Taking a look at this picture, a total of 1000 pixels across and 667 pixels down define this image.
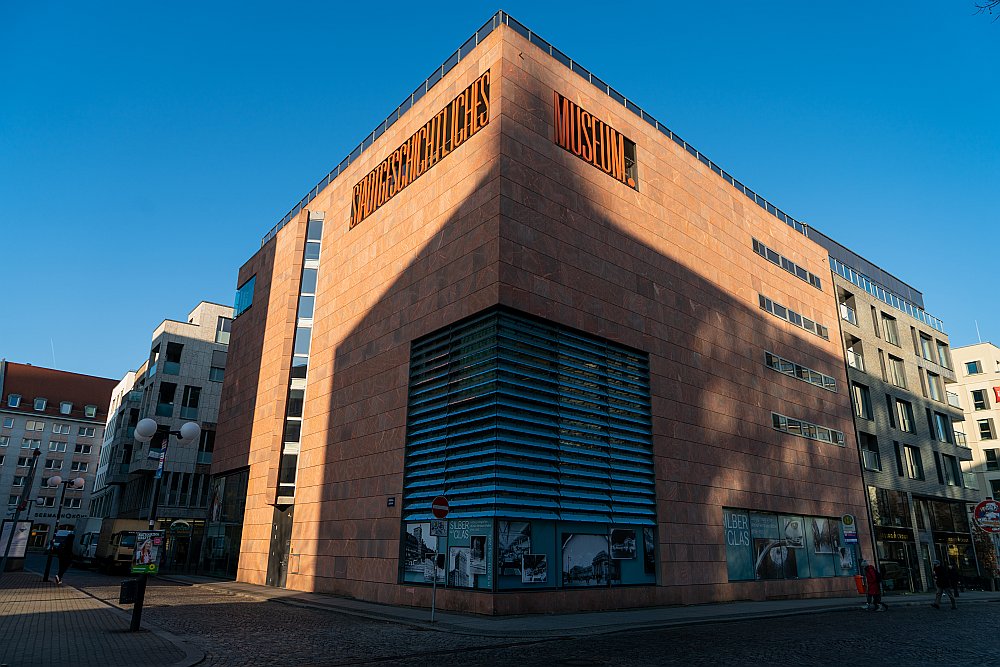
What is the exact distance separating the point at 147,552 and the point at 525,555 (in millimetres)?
9638

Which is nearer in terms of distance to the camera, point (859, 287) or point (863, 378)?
point (863, 378)

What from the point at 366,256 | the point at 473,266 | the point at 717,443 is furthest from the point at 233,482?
the point at 717,443

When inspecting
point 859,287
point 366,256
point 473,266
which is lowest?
point 473,266

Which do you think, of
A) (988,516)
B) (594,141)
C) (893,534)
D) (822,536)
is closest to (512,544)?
→ (988,516)

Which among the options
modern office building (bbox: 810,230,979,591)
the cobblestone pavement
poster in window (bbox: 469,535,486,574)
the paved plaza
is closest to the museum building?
poster in window (bbox: 469,535,486,574)

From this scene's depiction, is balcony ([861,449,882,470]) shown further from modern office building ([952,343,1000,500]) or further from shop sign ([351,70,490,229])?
modern office building ([952,343,1000,500])

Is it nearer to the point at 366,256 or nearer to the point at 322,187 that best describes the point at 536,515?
the point at 366,256

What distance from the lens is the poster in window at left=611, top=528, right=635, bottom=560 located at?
70.4 feet

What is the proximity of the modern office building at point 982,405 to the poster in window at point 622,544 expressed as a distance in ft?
211

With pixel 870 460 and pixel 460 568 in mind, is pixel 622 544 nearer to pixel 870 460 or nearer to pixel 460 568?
pixel 460 568

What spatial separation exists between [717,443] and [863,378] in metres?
19.4

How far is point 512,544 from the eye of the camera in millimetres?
18562

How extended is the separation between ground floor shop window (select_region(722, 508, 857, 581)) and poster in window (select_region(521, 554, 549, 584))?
412 inches

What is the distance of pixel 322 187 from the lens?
3488 centimetres
